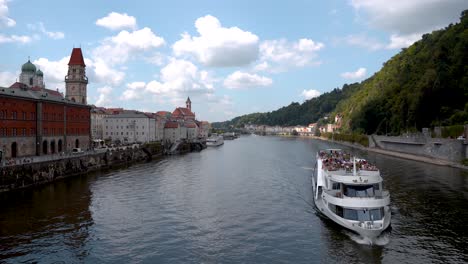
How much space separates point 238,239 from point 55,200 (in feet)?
64.4

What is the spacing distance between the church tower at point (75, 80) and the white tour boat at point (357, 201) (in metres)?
69.6

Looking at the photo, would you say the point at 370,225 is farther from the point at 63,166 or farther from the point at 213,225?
the point at 63,166

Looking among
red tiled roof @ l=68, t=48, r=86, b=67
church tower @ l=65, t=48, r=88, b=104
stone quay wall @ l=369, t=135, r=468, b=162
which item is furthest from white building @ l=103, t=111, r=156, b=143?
stone quay wall @ l=369, t=135, r=468, b=162

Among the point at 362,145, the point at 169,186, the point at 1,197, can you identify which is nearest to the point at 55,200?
the point at 1,197

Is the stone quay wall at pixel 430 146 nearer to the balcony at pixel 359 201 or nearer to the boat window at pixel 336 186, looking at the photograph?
the boat window at pixel 336 186

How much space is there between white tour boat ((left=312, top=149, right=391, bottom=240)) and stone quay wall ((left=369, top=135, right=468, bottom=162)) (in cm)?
3516

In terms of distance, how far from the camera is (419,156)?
71.1m

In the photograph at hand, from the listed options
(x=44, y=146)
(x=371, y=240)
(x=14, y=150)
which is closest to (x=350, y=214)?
(x=371, y=240)

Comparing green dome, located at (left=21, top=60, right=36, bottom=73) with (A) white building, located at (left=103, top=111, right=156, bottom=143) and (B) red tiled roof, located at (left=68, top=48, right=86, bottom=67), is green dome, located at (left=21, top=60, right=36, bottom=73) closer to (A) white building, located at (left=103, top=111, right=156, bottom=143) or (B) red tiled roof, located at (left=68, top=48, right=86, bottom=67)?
(A) white building, located at (left=103, top=111, right=156, bottom=143)

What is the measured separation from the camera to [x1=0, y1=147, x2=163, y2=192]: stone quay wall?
124 feet

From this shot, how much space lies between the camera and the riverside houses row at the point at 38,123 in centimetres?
4778

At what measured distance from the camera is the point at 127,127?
112 m

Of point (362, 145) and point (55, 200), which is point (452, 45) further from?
point (55, 200)

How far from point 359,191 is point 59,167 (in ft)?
121
